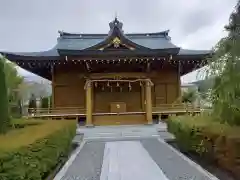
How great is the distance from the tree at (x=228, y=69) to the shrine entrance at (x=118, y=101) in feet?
38.5

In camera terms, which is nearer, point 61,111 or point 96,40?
point 61,111

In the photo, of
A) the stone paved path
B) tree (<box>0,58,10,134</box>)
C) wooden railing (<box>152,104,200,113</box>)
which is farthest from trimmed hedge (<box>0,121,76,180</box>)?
wooden railing (<box>152,104,200,113</box>)

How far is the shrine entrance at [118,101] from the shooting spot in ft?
55.5

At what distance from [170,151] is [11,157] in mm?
5690

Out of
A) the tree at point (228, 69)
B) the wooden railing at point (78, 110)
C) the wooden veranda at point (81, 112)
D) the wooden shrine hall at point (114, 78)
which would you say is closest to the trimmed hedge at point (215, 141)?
the tree at point (228, 69)

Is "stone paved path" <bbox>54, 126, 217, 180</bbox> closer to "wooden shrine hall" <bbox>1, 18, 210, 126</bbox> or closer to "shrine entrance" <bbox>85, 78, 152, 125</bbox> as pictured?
"shrine entrance" <bbox>85, 78, 152, 125</bbox>

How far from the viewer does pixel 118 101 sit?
60.7 ft

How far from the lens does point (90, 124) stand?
54.3 feet

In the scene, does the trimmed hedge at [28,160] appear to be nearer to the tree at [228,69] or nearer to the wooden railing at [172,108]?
the tree at [228,69]

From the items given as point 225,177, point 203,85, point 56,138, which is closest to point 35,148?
point 56,138

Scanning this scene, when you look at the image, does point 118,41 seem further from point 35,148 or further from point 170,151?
point 35,148

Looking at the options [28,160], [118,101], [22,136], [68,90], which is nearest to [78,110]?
[68,90]

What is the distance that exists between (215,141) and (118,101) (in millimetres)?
12981

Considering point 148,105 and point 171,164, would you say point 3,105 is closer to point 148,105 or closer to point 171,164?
point 171,164
